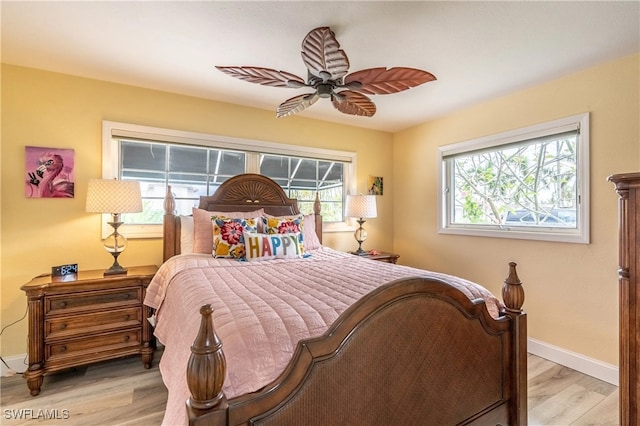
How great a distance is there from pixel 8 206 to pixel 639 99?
4.68 m

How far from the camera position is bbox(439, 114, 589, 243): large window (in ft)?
8.13

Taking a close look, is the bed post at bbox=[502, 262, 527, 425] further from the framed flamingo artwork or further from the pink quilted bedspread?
the framed flamingo artwork

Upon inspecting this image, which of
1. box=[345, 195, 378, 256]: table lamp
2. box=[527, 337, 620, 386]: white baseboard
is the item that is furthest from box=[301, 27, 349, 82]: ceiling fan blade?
Answer: box=[527, 337, 620, 386]: white baseboard

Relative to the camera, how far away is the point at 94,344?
219 centimetres

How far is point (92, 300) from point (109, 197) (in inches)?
30.2

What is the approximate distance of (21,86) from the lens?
7.72 ft

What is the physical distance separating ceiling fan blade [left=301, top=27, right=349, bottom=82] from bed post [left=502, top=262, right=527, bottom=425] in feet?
4.54

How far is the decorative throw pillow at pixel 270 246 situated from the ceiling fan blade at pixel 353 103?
3.66 ft

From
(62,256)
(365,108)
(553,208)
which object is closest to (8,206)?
(62,256)

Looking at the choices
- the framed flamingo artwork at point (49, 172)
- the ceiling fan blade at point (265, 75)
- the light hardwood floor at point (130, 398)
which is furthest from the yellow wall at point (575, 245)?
the framed flamingo artwork at point (49, 172)

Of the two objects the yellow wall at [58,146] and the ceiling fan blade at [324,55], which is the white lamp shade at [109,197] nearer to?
the yellow wall at [58,146]

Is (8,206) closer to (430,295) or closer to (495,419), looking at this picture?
(430,295)

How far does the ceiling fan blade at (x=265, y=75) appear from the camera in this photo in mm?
1776

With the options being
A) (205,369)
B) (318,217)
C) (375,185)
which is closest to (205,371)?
(205,369)
